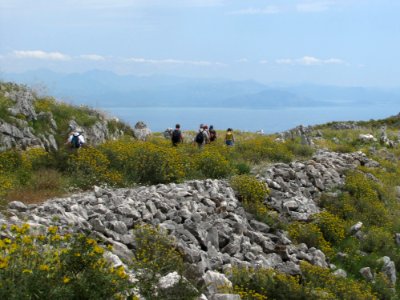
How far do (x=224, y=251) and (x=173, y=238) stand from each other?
1793 mm

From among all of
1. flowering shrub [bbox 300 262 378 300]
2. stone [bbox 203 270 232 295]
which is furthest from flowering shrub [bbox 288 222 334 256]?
stone [bbox 203 270 232 295]

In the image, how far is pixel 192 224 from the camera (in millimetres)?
12617

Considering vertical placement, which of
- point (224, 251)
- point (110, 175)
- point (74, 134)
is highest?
point (74, 134)

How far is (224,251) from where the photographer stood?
12.5m

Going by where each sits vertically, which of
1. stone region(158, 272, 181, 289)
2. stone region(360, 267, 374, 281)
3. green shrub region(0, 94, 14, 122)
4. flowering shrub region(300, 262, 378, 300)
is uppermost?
green shrub region(0, 94, 14, 122)

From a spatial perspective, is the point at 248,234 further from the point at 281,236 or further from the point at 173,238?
the point at 173,238

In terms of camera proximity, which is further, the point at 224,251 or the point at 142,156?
the point at 142,156

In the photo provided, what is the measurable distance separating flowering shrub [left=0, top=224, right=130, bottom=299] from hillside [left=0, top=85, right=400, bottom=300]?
2cm

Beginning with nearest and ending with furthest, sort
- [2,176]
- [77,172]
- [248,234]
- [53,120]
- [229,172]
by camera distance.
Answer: [248,234] → [2,176] → [77,172] → [229,172] → [53,120]

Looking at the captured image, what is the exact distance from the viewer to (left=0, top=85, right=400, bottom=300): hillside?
271 inches

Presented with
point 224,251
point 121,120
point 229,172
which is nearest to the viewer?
point 224,251

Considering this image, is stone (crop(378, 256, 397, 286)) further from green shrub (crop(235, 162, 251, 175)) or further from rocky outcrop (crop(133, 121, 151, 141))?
rocky outcrop (crop(133, 121, 151, 141))

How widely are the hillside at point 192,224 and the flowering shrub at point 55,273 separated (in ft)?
0.05

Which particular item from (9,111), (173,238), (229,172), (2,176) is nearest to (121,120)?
(9,111)
